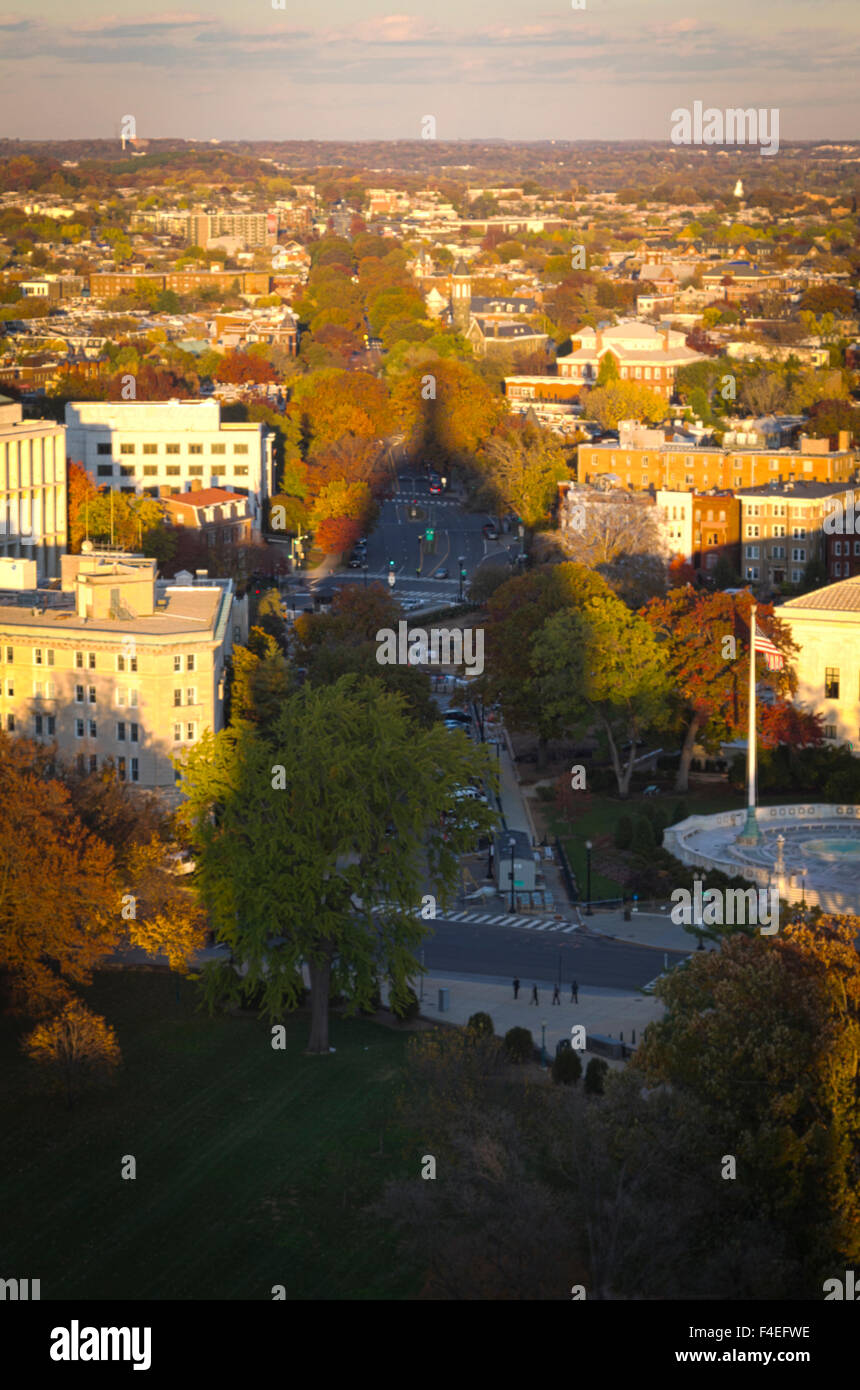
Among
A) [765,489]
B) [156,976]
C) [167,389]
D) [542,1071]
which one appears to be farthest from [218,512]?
[542,1071]

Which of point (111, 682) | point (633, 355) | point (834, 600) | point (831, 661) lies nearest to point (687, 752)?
point (831, 661)

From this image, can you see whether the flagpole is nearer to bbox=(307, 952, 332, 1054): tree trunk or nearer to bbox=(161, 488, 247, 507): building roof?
bbox=(307, 952, 332, 1054): tree trunk

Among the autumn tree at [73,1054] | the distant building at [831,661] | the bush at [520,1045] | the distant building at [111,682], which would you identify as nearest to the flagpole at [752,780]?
the distant building at [831,661]

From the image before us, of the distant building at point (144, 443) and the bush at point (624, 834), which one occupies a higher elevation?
the distant building at point (144, 443)

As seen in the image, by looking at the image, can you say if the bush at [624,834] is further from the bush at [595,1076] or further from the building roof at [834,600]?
the bush at [595,1076]

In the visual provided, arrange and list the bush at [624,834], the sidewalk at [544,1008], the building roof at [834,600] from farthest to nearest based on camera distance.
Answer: the building roof at [834,600] < the bush at [624,834] < the sidewalk at [544,1008]

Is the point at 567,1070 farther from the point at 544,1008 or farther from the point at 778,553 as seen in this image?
the point at 778,553
